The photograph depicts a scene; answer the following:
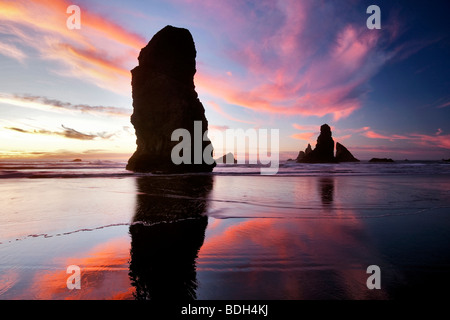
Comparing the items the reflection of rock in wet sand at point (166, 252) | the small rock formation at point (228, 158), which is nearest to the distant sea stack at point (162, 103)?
the reflection of rock in wet sand at point (166, 252)


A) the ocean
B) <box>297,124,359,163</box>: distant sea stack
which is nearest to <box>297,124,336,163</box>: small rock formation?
<box>297,124,359,163</box>: distant sea stack

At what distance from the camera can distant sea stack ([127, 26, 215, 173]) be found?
103ft

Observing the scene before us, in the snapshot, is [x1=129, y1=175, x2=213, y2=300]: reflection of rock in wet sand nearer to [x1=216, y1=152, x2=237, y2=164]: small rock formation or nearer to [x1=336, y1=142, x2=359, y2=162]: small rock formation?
[x1=216, y1=152, x2=237, y2=164]: small rock formation

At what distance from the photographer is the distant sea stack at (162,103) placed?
103 feet

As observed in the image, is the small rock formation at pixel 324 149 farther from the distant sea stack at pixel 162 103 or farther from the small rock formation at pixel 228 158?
the distant sea stack at pixel 162 103

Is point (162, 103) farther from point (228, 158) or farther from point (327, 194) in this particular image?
point (228, 158)

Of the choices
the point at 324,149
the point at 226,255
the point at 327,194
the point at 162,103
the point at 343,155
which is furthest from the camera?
the point at 343,155

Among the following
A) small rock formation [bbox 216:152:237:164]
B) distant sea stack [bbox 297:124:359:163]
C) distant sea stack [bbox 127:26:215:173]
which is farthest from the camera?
distant sea stack [bbox 297:124:359:163]

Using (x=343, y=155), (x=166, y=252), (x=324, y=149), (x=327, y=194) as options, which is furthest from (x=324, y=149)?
(x=166, y=252)

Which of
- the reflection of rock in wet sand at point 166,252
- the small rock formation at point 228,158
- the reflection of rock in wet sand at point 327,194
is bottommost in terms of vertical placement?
the reflection of rock in wet sand at point 166,252

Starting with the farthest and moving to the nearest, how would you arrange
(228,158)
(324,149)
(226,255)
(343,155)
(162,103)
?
(343,155), (324,149), (228,158), (162,103), (226,255)

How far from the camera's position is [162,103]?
32531 mm
